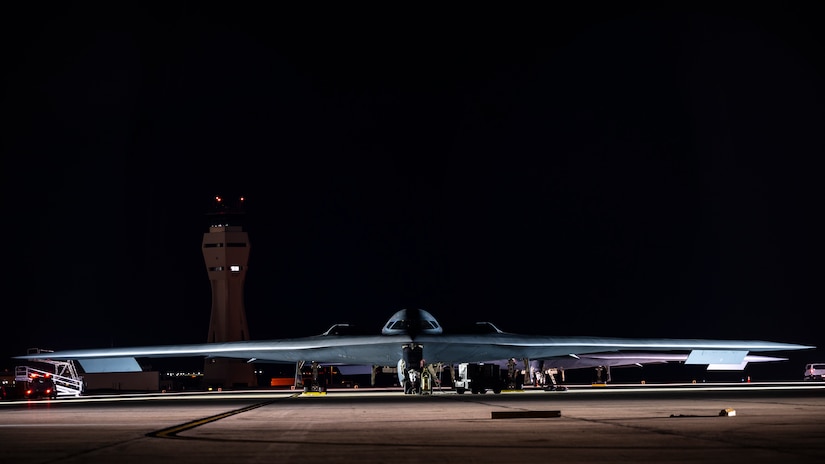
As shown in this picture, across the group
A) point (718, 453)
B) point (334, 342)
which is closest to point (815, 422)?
point (718, 453)

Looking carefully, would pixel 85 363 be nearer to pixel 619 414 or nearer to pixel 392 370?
pixel 392 370

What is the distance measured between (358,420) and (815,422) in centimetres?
780

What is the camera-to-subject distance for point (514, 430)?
15.2 metres

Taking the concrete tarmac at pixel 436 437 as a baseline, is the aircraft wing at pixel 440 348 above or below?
above

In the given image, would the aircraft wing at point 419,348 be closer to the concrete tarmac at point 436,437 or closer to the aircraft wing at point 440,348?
the aircraft wing at point 440,348

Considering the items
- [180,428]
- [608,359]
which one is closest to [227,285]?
[608,359]

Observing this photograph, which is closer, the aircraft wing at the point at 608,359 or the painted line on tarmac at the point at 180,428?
the painted line on tarmac at the point at 180,428

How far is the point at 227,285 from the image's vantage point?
4328 inches

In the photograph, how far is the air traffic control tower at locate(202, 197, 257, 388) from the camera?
350 feet

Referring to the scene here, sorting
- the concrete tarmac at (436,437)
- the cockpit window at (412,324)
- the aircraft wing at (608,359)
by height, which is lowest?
the concrete tarmac at (436,437)

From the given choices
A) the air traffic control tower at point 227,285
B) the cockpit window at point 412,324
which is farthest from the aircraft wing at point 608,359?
the air traffic control tower at point 227,285

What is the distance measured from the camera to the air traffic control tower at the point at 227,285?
107 metres

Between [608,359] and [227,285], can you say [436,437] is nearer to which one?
[608,359]

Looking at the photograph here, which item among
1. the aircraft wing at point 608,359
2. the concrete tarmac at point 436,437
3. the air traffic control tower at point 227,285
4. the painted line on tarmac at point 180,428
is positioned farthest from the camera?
the air traffic control tower at point 227,285
